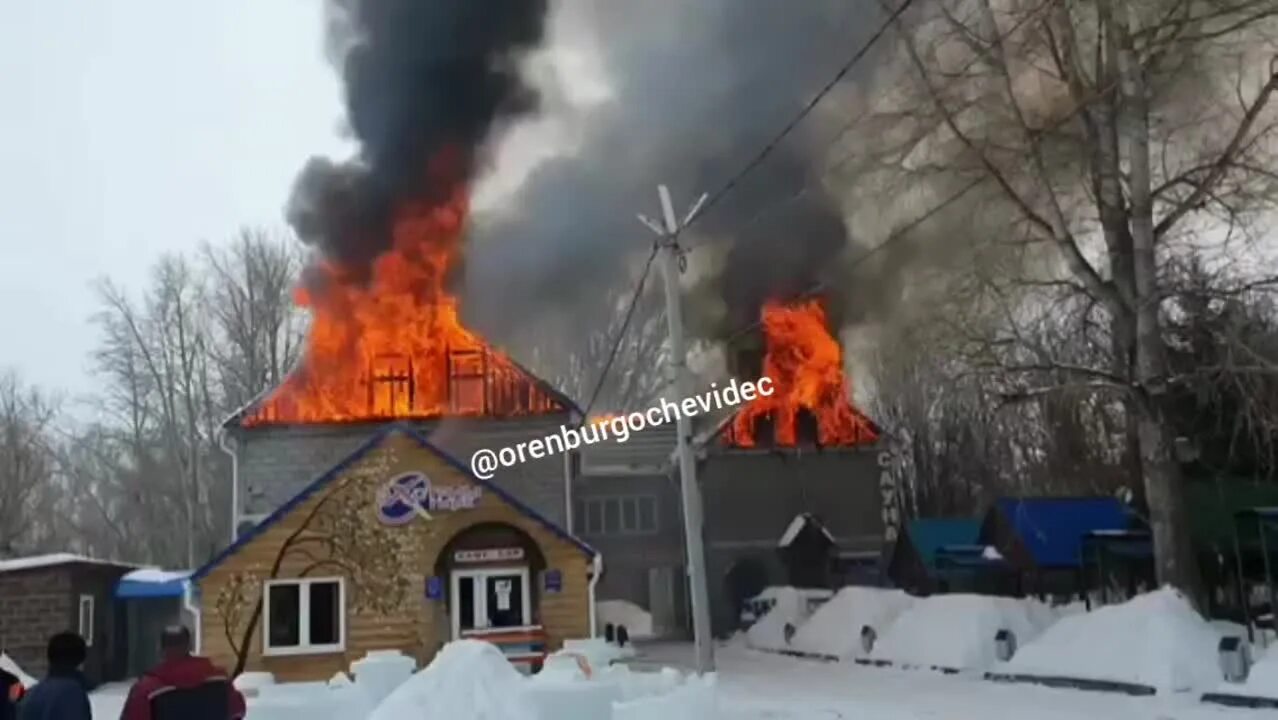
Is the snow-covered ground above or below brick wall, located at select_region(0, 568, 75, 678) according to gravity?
below

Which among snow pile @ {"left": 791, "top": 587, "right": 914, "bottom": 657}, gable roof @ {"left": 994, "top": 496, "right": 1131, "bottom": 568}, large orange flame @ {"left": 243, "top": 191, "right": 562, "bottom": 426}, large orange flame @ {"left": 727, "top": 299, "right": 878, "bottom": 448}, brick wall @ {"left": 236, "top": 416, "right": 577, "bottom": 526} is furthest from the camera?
large orange flame @ {"left": 727, "top": 299, "right": 878, "bottom": 448}

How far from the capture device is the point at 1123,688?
651 inches

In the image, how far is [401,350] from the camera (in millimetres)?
28984

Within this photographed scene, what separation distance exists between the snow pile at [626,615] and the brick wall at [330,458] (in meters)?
19.9

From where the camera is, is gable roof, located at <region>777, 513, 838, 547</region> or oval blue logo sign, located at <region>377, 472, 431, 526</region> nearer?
oval blue logo sign, located at <region>377, 472, 431, 526</region>

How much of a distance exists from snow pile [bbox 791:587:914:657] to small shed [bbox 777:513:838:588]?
838 centimetres

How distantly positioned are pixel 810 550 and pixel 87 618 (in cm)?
2149

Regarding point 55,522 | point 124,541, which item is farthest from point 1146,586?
point 55,522

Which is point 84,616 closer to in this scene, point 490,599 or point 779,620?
point 490,599

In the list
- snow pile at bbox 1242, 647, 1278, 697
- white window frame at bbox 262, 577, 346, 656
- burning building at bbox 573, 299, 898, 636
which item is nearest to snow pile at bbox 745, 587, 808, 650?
burning building at bbox 573, 299, 898, 636

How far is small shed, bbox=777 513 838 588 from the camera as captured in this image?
37688 millimetres

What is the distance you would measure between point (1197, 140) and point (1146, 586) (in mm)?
12941

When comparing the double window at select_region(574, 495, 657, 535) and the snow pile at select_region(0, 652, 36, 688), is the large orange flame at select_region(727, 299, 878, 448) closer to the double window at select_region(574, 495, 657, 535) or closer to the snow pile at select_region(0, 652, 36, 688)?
the double window at select_region(574, 495, 657, 535)

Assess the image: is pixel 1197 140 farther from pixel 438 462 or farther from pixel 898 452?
pixel 898 452
